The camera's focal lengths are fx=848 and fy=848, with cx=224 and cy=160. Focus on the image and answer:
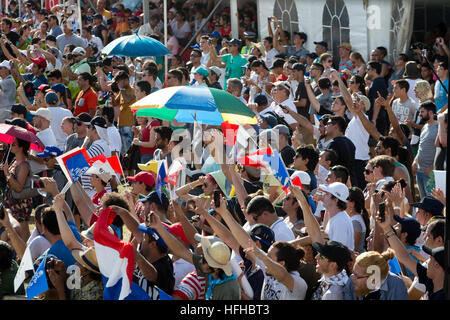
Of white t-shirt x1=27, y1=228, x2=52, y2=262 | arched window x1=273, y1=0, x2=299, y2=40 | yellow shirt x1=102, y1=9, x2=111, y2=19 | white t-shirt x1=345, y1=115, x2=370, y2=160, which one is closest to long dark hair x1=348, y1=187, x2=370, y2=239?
white t-shirt x1=27, y1=228, x2=52, y2=262

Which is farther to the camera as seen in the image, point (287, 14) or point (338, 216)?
point (287, 14)

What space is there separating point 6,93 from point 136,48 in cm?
226

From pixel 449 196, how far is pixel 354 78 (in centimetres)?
745

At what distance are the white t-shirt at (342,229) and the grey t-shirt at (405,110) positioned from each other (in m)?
4.40

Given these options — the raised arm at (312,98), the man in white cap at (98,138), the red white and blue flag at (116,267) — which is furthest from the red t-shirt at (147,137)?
the red white and blue flag at (116,267)

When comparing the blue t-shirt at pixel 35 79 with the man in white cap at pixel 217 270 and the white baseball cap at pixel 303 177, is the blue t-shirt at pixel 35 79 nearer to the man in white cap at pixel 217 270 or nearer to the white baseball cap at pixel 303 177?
the white baseball cap at pixel 303 177

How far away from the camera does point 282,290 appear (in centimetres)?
577

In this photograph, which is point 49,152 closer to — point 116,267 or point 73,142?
point 73,142

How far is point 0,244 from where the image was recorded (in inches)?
259

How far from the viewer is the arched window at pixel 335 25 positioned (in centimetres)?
1544

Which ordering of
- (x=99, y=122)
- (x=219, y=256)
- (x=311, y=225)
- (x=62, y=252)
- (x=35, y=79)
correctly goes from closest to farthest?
(x=219, y=256) → (x=62, y=252) → (x=311, y=225) → (x=99, y=122) → (x=35, y=79)

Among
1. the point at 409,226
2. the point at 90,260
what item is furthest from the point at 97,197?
the point at 409,226

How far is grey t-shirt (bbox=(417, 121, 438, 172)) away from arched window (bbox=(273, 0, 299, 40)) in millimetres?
7087

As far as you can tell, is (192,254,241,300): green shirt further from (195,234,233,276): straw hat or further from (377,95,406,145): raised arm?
(377,95,406,145): raised arm
